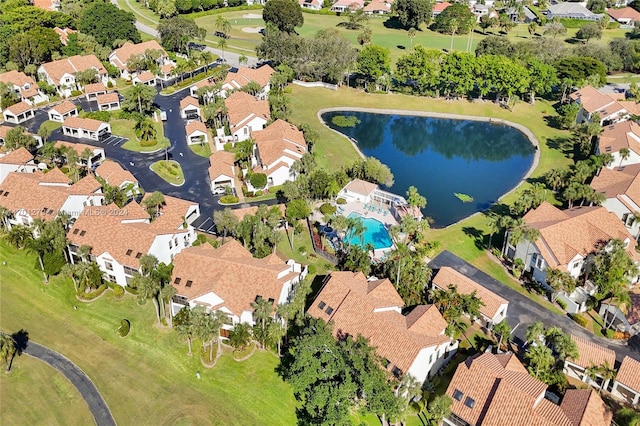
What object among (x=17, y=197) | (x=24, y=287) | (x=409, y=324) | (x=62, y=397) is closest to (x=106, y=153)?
(x=17, y=197)

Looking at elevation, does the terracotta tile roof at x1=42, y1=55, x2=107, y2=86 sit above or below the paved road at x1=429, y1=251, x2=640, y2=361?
above

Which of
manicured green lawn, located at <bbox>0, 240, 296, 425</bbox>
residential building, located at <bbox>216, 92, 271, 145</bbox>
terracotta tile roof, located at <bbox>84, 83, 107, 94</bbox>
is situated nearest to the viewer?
manicured green lawn, located at <bbox>0, 240, 296, 425</bbox>

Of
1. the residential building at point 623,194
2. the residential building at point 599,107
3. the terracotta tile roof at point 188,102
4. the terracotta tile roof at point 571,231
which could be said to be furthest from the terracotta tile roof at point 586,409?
the terracotta tile roof at point 188,102

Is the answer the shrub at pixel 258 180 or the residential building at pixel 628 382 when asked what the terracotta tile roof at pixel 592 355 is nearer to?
the residential building at pixel 628 382

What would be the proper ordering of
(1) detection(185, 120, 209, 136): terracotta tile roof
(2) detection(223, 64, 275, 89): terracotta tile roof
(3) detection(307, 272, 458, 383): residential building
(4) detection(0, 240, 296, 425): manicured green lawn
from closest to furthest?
(4) detection(0, 240, 296, 425): manicured green lawn, (3) detection(307, 272, 458, 383): residential building, (1) detection(185, 120, 209, 136): terracotta tile roof, (2) detection(223, 64, 275, 89): terracotta tile roof

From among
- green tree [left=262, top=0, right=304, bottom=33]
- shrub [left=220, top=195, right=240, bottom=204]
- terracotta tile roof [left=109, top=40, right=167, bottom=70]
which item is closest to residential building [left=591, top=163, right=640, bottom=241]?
shrub [left=220, top=195, right=240, bottom=204]

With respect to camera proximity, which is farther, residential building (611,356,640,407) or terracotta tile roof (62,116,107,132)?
terracotta tile roof (62,116,107,132)

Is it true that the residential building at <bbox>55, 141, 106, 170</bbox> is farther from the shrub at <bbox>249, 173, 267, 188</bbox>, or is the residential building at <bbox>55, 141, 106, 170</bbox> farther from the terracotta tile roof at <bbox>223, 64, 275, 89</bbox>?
the terracotta tile roof at <bbox>223, 64, 275, 89</bbox>
